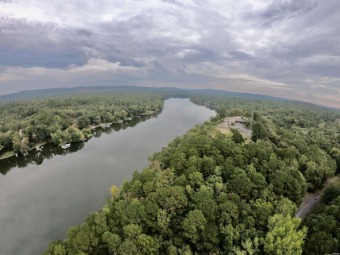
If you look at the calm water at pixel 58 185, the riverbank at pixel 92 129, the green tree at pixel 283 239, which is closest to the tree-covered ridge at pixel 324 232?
the green tree at pixel 283 239

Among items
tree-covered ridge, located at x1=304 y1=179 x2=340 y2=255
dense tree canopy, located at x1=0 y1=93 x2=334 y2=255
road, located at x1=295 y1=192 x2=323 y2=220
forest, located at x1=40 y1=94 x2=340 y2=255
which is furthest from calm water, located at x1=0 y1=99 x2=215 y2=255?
road, located at x1=295 y1=192 x2=323 y2=220

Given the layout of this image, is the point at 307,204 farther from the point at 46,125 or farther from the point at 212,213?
the point at 46,125

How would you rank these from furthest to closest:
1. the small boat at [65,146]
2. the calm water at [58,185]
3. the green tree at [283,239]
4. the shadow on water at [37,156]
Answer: the small boat at [65,146] → the shadow on water at [37,156] → the calm water at [58,185] → the green tree at [283,239]

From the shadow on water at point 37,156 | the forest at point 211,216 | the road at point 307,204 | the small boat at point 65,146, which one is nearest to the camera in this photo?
the forest at point 211,216

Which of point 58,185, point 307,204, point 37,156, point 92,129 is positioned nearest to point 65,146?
point 37,156

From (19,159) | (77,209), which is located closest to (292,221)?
(77,209)

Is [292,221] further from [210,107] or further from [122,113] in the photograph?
[210,107]

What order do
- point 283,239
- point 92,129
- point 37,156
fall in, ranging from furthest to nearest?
point 92,129 → point 37,156 → point 283,239

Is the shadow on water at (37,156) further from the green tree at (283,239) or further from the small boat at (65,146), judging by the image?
the green tree at (283,239)

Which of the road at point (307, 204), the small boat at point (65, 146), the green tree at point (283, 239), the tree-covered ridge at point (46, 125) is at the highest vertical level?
the green tree at point (283, 239)
